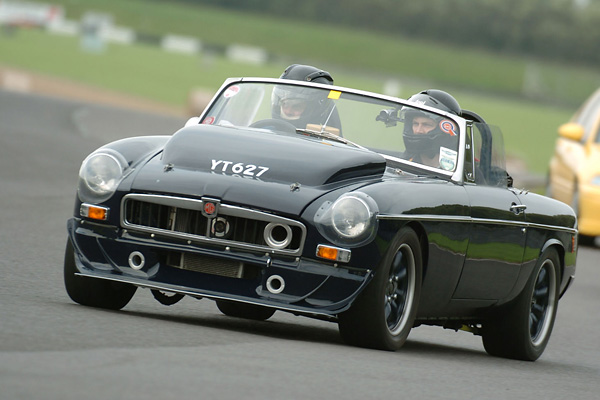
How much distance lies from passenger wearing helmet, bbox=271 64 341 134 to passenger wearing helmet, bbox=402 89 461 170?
1.39ft

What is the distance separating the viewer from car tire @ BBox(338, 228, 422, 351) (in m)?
6.56

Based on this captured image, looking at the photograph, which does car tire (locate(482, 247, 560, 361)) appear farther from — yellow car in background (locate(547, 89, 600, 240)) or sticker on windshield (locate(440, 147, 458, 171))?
yellow car in background (locate(547, 89, 600, 240))

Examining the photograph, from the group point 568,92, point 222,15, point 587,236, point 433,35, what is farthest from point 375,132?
point 433,35

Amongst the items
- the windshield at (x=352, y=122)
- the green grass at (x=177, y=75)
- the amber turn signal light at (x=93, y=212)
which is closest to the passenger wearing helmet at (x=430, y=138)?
the windshield at (x=352, y=122)

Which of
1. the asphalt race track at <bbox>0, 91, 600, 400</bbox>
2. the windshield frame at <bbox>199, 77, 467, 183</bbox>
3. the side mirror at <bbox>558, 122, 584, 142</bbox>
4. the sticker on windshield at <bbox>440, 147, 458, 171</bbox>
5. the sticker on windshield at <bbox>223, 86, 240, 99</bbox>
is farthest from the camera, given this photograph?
the side mirror at <bbox>558, 122, 584, 142</bbox>

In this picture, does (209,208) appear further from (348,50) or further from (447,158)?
(348,50)

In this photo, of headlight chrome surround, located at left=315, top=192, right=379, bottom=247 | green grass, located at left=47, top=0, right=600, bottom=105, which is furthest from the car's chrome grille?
green grass, located at left=47, top=0, right=600, bottom=105

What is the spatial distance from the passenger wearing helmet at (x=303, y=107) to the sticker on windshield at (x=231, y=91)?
11.2 inches

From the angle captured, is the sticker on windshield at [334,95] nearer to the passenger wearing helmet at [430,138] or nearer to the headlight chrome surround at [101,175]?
the passenger wearing helmet at [430,138]

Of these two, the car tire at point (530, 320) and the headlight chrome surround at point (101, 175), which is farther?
the car tire at point (530, 320)

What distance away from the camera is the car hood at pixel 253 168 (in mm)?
6562

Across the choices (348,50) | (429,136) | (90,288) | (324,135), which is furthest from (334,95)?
(348,50)

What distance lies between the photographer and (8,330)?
5.79 m

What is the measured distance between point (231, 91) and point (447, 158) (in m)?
1.44
